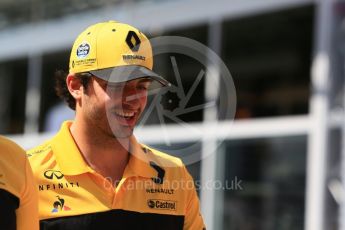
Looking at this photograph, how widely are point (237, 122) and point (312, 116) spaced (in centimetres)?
90

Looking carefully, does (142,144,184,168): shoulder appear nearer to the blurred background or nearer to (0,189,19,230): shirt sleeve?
(0,189,19,230): shirt sleeve

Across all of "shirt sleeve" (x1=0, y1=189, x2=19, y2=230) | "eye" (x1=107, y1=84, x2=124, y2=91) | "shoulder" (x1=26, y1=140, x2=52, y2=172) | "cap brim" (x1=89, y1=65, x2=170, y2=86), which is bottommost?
"shirt sleeve" (x1=0, y1=189, x2=19, y2=230)

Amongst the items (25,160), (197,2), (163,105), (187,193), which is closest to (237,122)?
(197,2)

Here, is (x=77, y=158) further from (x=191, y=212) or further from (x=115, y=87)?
(x=191, y=212)

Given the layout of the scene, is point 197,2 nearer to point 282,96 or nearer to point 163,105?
point 282,96

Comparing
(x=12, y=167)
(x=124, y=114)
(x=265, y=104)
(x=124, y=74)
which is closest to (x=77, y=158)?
(x=124, y=114)

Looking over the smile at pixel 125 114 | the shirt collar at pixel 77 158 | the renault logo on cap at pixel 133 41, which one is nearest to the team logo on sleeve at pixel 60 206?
the shirt collar at pixel 77 158

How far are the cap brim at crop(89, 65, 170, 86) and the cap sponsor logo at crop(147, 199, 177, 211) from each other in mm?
461

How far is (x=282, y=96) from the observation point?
682cm

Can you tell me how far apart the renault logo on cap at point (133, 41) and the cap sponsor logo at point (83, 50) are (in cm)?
15

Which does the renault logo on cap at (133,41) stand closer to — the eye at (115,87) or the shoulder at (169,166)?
the eye at (115,87)

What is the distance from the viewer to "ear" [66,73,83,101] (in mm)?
2363

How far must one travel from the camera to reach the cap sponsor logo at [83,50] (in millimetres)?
2291

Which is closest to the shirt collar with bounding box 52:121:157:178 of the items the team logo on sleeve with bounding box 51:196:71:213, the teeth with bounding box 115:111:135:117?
the team logo on sleeve with bounding box 51:196:71:213
